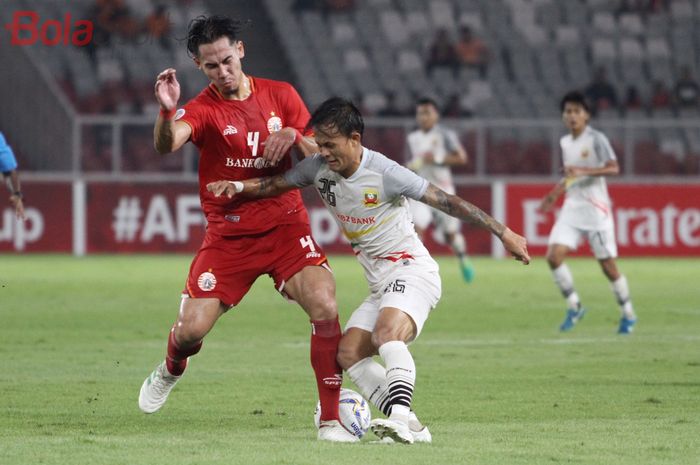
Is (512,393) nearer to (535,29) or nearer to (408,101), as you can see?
(408,101)

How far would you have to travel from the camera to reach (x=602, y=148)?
44.0ft

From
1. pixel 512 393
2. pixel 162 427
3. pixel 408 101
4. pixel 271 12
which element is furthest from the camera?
pixel 271 12

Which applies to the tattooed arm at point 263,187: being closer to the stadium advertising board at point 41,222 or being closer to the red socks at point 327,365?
the red socks at point 327,365

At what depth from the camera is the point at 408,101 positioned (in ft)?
87.2

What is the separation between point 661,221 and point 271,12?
9.55 metres

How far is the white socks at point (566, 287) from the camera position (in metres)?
13.0

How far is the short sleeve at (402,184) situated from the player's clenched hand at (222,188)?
771mm

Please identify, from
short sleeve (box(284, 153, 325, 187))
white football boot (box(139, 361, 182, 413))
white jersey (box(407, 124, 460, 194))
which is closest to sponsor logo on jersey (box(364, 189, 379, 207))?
short sleeve (box(284, 153, 325, 187))

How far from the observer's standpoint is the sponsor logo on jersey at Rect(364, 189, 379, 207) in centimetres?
710

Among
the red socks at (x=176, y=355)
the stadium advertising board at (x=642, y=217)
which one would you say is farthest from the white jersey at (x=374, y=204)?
the stadium advertising board at (x=642, y=217)

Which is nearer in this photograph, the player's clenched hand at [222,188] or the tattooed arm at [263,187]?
the player's clenched hand at [222,188]

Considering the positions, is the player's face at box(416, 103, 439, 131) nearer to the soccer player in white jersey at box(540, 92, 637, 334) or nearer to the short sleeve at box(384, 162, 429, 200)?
the soccer player in white jersey at box(540, 92, 637, 334)

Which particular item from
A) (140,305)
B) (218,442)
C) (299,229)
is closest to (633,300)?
(140,305)

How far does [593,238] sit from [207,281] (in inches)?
262
